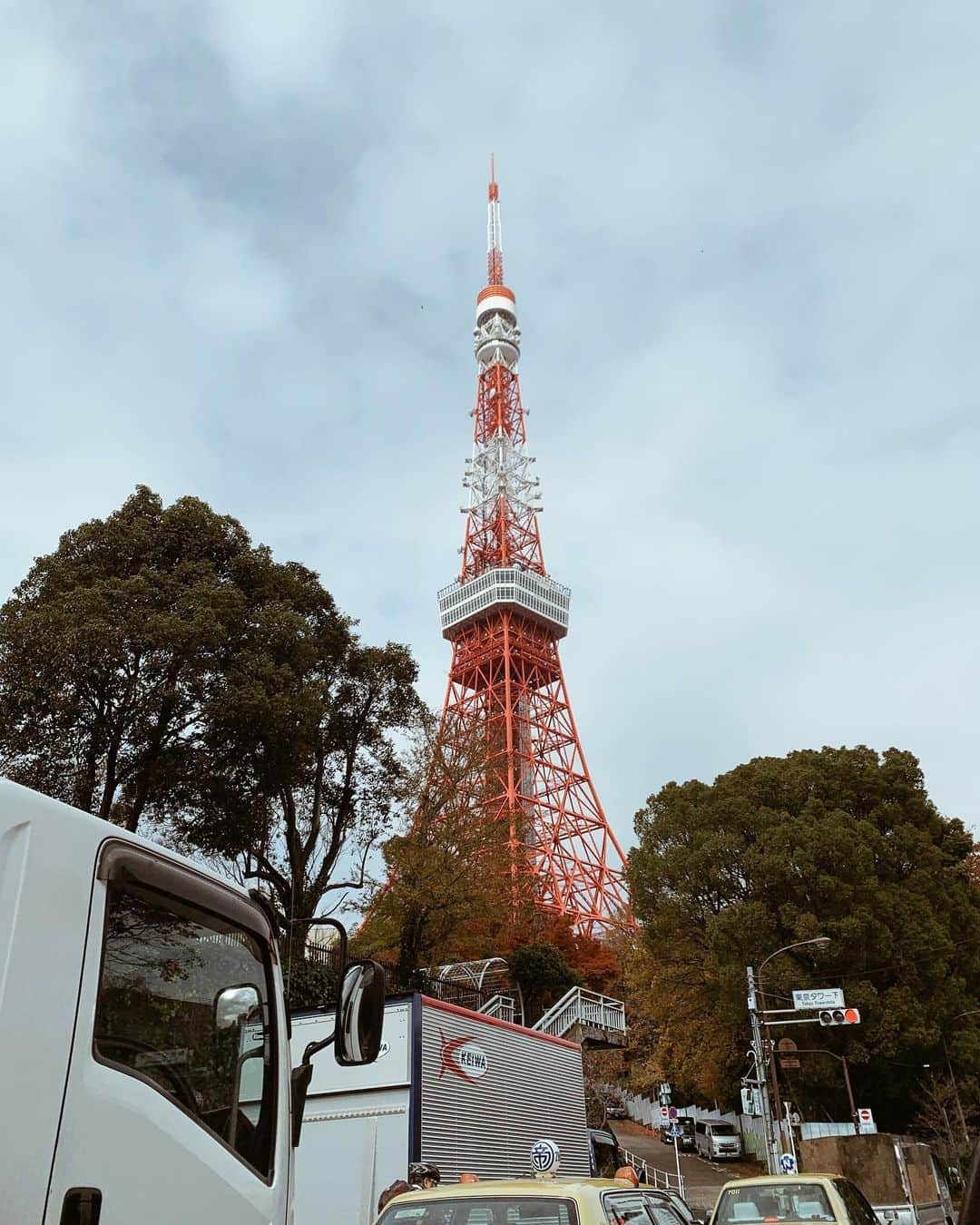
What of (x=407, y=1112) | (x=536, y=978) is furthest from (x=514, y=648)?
(x=407, y=1112)

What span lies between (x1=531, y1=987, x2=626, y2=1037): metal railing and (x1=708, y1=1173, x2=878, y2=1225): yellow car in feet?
60.5

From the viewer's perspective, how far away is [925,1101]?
26.9 metres

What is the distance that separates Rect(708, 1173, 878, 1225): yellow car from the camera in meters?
8.10

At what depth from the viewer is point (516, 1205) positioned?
212 inches

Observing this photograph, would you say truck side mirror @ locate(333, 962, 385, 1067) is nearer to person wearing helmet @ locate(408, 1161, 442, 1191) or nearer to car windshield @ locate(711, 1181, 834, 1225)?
car windshield @ locate(711, 1181, 834, 1225)

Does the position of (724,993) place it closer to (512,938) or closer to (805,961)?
(805,961)

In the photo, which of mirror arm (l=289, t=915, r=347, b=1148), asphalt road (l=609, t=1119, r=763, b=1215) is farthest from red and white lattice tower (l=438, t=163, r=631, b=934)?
mirror arm (l=289, t=915, r=347, b=1148)

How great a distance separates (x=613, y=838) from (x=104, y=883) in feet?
172

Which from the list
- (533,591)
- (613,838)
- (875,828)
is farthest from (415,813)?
(533,591)

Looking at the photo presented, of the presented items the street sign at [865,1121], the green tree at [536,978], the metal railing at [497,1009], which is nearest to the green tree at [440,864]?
the metal railing at [497,1009]

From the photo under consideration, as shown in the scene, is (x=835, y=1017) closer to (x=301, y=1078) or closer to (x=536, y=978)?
(x=536, y=978)

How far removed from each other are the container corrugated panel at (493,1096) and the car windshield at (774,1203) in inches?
196

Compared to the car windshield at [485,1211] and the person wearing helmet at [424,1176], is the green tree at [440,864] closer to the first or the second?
the person wearing helmet at [424,1176]

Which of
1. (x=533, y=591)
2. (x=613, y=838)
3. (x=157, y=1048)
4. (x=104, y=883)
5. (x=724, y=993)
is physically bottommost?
(x=157, y=1048)
